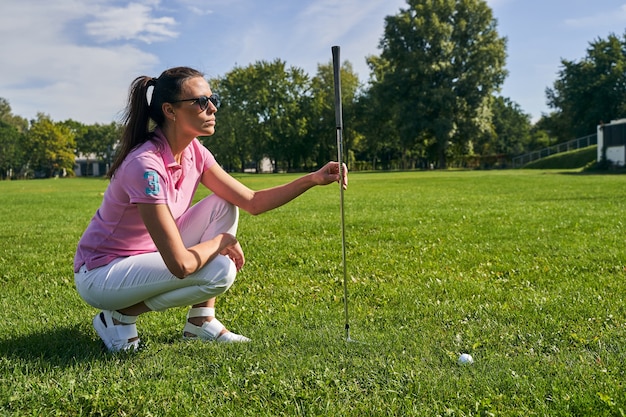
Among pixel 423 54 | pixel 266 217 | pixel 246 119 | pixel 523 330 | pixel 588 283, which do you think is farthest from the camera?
pixel 246 119

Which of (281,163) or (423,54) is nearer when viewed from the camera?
(423,54)

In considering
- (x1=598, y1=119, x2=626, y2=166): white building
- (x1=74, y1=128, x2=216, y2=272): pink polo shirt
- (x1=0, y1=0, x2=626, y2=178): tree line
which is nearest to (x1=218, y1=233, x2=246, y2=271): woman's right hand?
(x1=74, y1=128, x2=216, y2=272): pink polo shirt

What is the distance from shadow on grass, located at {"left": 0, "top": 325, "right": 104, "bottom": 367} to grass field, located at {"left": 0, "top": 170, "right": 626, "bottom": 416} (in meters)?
0.02

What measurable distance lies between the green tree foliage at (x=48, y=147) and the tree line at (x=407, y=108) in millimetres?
203

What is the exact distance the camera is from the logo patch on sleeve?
128 inches

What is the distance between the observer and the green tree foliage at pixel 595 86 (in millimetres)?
68625

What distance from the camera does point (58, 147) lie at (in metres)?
90.1

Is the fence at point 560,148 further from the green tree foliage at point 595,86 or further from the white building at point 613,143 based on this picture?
the white building at point 613,143

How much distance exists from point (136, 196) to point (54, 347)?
1.43 metres

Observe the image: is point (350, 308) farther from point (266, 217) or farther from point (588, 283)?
point (266, 217)

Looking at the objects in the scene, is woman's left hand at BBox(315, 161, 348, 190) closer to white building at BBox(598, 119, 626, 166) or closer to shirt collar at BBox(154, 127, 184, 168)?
shirt collar at BBox(154, 127, 184, 168)

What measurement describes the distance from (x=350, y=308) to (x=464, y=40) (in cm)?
6114

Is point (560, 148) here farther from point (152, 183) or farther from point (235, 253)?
point (152, 183)

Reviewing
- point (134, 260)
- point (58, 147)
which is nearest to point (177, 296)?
point (134, 260)
